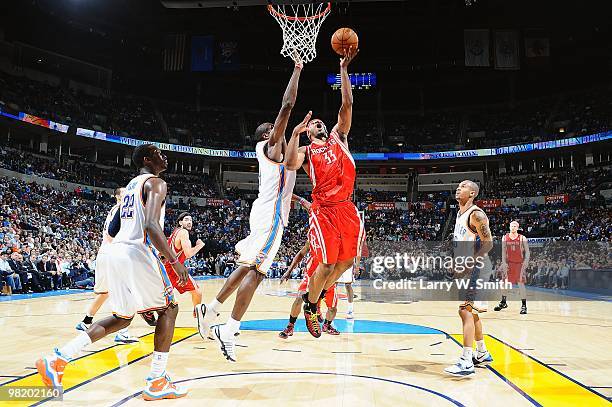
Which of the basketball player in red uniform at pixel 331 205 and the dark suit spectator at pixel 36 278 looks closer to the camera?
the basketball player in red uniform at pixel 331 205

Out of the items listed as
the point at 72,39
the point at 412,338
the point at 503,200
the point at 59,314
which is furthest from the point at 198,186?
the point at 412,338

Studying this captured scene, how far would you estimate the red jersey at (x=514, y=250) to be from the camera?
1055cm

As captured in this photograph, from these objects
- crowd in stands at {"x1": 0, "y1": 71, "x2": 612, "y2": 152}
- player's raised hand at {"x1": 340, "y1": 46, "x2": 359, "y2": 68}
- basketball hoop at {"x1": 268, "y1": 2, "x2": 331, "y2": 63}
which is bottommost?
player's raised hand at {"x1": 340, "y1": 46, "x2": 359, "y2": 68}

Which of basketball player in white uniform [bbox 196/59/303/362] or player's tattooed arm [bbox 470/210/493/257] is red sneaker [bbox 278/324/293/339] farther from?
player's tattooed arm [bbox 470/210/493/257]

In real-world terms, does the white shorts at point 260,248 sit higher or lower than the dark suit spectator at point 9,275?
higher

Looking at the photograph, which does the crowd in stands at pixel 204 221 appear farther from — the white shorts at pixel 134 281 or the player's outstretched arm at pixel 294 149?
the player's outstretched arm at pixel 294 149

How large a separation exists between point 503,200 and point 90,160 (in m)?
26.8

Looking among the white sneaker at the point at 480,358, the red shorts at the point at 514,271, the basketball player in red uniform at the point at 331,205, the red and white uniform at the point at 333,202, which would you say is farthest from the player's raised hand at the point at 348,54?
the red shorts at the point at 514,271

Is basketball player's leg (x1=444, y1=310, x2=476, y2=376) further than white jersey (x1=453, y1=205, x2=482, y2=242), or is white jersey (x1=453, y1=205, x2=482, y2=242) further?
white jersey (x1=453, y1=205, x2=482, y2=242)

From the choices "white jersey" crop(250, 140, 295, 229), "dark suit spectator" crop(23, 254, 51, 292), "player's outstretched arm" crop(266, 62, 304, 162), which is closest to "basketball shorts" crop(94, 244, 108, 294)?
"white jersey" crop(250, 140, 295, 229)

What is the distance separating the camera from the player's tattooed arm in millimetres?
4388

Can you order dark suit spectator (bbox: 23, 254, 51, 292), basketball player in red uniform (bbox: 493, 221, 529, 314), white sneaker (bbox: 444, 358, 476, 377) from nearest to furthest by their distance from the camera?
white sneaker (bbox: 444, 358, 476, 377) → basketball player in red uniform (bbox: 493, 221, 529, 314) → dark suit spectator (bbox: 23, 254, 51, 292)

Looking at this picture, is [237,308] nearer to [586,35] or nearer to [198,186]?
[198,186]

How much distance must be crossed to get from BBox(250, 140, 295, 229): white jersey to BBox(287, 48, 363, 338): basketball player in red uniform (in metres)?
0.21
